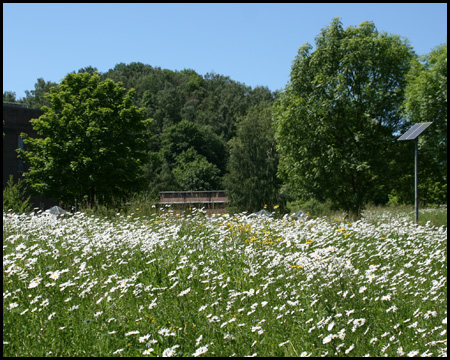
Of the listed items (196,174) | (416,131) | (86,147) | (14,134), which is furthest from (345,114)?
(196,174)

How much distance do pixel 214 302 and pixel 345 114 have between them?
17.7 metres

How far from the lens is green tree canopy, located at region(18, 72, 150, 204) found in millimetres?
25062

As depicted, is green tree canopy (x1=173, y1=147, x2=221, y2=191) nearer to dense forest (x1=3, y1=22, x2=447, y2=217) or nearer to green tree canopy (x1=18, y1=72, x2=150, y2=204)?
dense forest (x1=3, y1=22, x2=447, y2=217)

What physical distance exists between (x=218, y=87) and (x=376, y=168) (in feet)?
271

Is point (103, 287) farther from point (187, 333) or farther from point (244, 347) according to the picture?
point (244, 347)

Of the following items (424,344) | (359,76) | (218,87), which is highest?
(218,87)

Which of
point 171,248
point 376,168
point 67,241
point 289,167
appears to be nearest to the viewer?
point 171,248

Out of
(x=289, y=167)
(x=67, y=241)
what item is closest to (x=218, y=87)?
(x=289, y=167)

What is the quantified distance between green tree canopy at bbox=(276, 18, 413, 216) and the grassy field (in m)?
13.5

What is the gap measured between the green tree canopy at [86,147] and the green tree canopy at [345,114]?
8669 mm

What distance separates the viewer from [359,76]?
864 inches

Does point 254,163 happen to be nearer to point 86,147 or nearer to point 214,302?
point 86,147

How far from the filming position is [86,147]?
25188mm

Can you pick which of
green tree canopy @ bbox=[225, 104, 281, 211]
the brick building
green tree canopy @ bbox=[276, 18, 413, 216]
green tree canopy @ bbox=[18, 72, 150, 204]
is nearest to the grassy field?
green tree canopy @ bbox=[276, 18, 413, 216]
